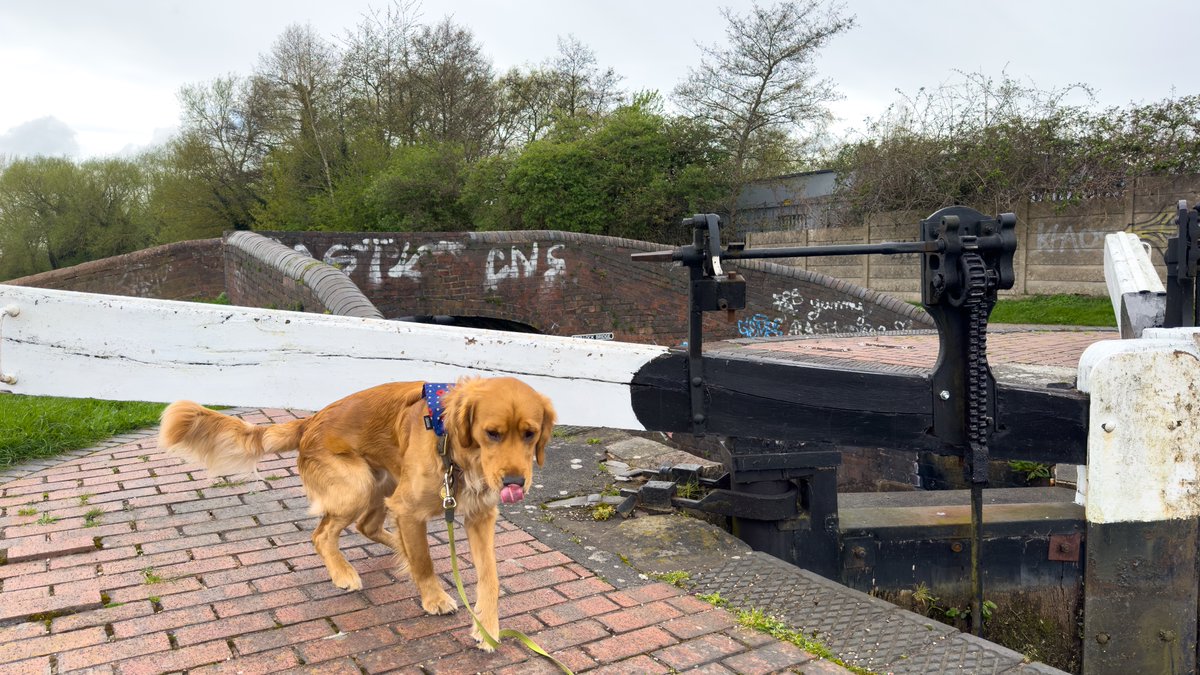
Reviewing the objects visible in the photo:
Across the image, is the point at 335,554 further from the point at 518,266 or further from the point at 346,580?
the point at 518,266

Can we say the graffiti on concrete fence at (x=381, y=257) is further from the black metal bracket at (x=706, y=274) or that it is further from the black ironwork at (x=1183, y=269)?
the black metal bracket at (x=706, y=274)

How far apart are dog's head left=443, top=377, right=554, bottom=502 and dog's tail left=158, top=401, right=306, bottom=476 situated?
3.53 ft

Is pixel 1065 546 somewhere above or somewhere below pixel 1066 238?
below

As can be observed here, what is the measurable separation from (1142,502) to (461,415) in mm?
3159

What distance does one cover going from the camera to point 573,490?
4.69 meters

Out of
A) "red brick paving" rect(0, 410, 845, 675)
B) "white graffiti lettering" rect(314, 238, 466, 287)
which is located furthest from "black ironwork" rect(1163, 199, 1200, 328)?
"white graffiti lettering" rect(314, 238, 466, 287)

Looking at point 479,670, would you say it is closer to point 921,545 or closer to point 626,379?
point 626,379

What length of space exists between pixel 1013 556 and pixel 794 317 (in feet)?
34.8

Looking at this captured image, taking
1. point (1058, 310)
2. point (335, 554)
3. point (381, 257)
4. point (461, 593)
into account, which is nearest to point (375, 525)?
point (335, 554)

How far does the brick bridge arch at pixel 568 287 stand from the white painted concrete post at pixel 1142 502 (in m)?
10.2

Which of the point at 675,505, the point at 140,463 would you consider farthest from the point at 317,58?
the point at 675,505

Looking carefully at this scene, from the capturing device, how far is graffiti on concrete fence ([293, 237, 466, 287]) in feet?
45.8

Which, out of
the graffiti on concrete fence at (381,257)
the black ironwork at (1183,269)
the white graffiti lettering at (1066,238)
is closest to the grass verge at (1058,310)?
the white graffiti lettering at (1066,238)

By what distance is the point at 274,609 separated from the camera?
3158 mm
